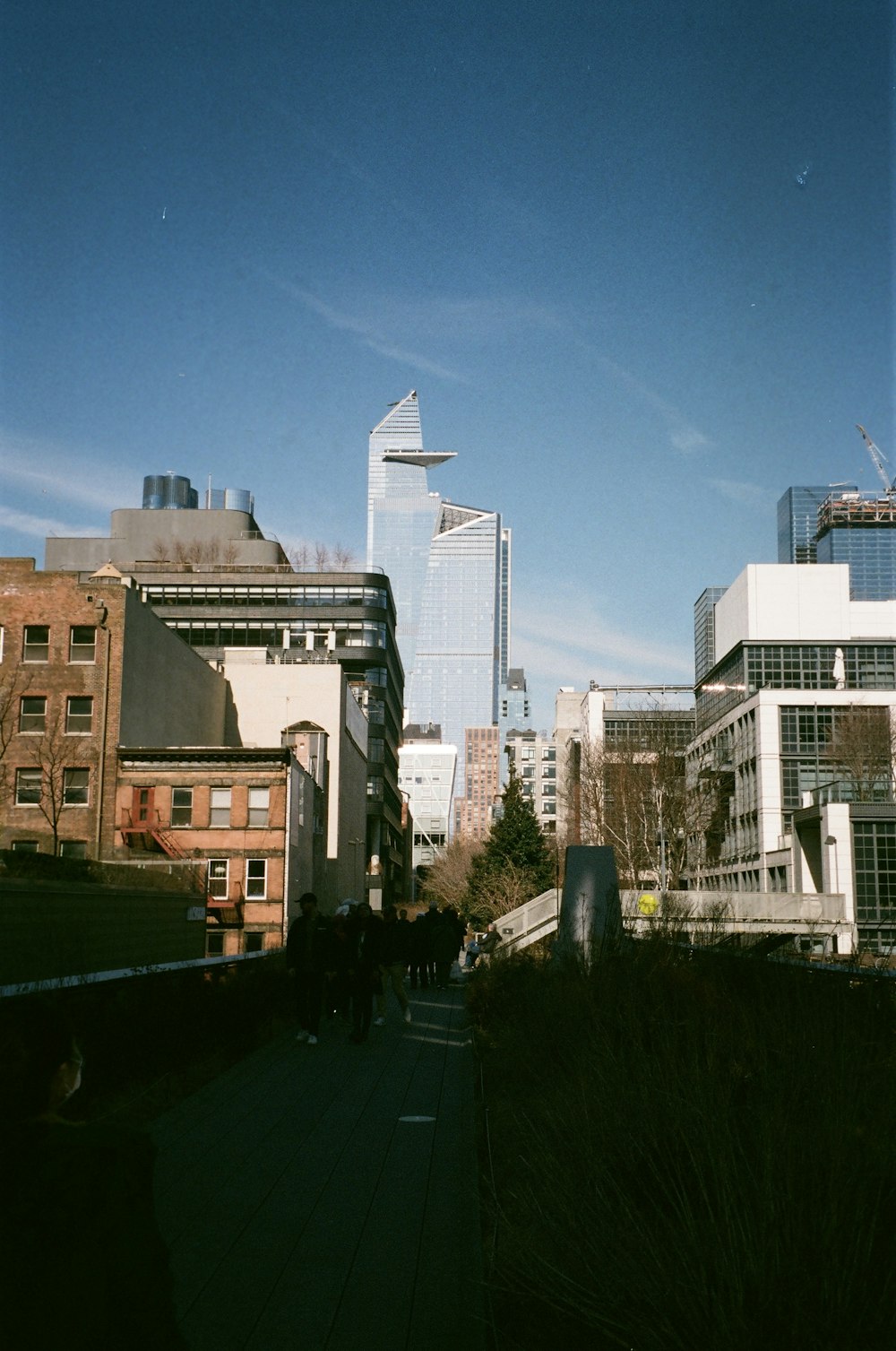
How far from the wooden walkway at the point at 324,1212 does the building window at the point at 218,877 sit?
3933 cm

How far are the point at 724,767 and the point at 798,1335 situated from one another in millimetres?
97204

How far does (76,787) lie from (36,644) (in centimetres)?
590

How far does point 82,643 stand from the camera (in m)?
54.0

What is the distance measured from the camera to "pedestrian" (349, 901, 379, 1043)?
17.0 metres

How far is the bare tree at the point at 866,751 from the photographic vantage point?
251ft

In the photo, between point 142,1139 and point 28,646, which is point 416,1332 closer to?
point 142,1139

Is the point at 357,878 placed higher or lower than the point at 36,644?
lower

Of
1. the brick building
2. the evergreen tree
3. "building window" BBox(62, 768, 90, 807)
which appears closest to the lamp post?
the evergreen tree

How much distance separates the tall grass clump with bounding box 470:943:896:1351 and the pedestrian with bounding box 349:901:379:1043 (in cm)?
934

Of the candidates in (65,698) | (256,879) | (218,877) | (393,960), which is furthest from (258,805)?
(393,960)

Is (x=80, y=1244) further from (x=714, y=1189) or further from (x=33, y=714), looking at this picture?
(x=33, y=714)

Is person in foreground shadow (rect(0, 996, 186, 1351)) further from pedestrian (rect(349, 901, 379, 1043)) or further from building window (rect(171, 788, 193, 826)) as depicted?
building window (rect(171, 788, 193, 826))

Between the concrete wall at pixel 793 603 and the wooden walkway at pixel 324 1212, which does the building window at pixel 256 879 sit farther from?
the concrete wall at pixel 793 603

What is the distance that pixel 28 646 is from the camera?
53906 mm
